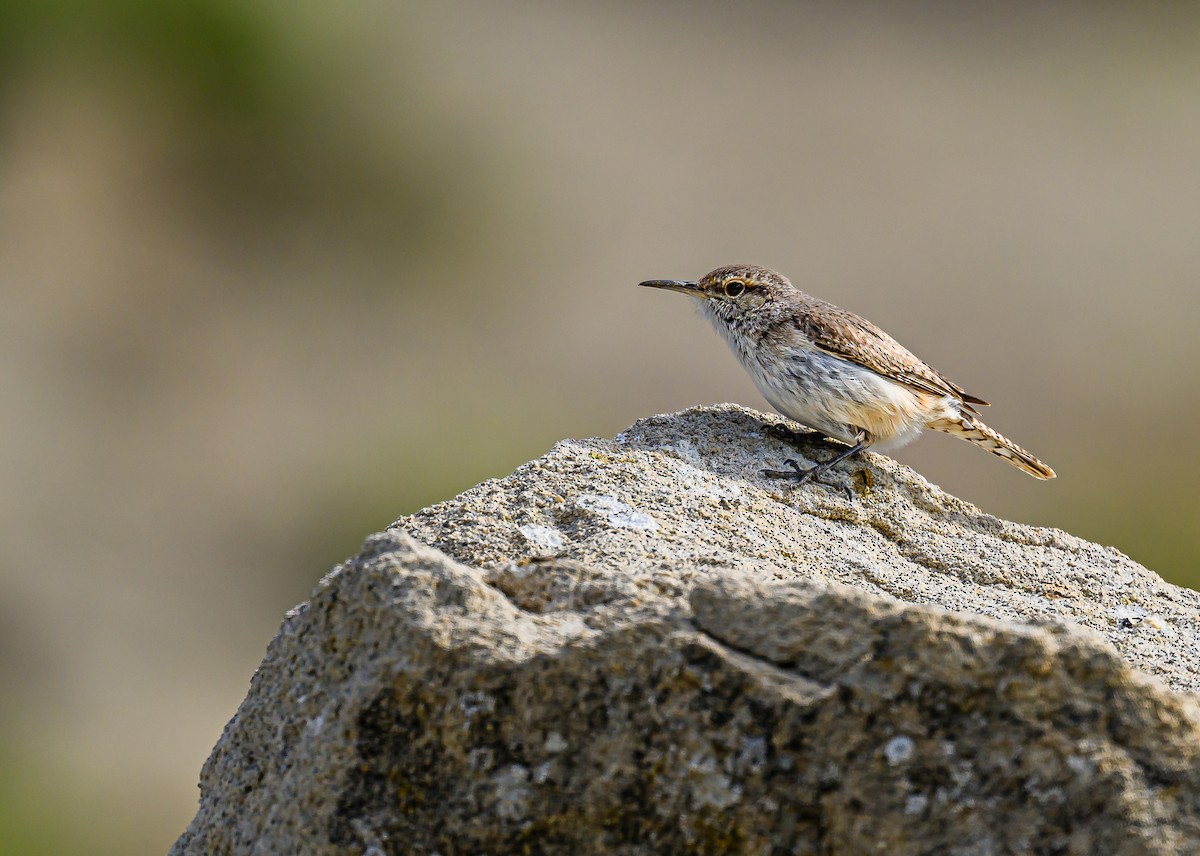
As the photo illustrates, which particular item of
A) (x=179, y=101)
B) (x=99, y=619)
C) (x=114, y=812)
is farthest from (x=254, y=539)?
(x=179, y=101)

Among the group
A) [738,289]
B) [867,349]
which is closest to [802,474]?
[867,349]

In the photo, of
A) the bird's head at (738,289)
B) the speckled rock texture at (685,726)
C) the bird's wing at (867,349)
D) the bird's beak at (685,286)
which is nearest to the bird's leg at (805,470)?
the bird's wing at (867,349)

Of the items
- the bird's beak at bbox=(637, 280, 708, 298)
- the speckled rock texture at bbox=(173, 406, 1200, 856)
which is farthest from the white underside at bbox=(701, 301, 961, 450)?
the speckled rock texture at bbox=(173, 406, 1200, 856)

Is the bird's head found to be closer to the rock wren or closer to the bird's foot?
the rock wren

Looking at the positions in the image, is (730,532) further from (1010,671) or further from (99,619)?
(99,619)

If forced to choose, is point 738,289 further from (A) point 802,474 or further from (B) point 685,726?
(B) point 685,726

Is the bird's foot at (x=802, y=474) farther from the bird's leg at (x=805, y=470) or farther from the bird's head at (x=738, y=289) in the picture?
the bird's head at (x=738, y=289)
